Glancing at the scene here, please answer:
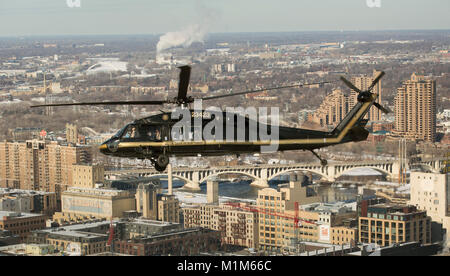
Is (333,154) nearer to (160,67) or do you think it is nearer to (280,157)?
(280,157)

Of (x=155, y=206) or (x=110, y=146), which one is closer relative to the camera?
(x=110, y=146)

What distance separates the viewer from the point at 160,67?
252 feet

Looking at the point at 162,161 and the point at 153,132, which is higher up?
the point at 153,132

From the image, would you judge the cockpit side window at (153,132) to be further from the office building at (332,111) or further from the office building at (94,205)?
the office building at (332,111)

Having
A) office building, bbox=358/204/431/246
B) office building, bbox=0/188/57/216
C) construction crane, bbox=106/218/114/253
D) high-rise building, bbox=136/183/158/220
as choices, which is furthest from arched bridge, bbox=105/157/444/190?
office building, bbox=358/204/431/246

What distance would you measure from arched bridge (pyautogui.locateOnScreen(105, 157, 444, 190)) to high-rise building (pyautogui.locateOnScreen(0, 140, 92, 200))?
6.61ft

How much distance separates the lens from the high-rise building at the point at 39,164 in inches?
1470

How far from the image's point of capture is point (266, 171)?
137 feet

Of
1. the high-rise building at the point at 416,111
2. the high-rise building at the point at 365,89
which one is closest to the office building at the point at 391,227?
the high-rise building at the point at 365,89

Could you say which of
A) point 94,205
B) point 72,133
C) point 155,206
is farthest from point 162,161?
point 72,133

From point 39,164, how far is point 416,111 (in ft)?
70.2

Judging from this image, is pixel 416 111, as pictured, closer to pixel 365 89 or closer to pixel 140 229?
pixel 365 89

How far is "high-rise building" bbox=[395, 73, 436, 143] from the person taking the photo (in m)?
50.5
